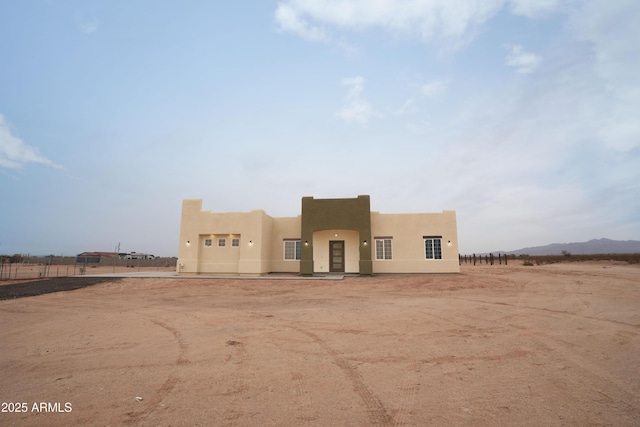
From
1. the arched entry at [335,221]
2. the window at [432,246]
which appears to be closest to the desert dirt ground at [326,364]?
the arched entry at [335,221]

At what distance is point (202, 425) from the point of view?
2.83 meters

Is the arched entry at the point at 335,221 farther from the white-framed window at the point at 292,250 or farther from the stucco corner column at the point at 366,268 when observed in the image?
the white-framed window at the point at 292,250

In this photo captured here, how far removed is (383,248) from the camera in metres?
21.4

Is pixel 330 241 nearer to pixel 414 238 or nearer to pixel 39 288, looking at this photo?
pixel 414 238

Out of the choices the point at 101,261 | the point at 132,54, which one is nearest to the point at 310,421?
the point at 132,54

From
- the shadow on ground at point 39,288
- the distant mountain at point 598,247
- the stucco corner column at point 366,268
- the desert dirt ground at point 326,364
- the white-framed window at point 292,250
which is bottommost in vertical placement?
the desert dirt ground at point 326,364

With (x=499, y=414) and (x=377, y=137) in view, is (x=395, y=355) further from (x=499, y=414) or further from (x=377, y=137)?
(x=377, y=137)

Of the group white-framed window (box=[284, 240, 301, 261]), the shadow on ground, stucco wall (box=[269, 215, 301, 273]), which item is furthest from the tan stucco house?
the shadow on ground

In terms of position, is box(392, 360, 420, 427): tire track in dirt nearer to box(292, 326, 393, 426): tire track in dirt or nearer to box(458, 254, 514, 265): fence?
box(292, 326, 393, 426): tire track in dirt

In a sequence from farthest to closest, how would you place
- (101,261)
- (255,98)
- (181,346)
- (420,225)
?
1. (101,261)
2. (255,98)
3. (420,225)
4. (181,346)

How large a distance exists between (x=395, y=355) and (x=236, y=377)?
→ 2.56 meters

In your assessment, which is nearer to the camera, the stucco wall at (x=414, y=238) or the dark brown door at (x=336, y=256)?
the stucco wall at (x=414, y=238)

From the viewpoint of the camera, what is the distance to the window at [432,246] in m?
20.9

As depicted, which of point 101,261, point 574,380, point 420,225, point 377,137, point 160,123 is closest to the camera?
point 574,380
